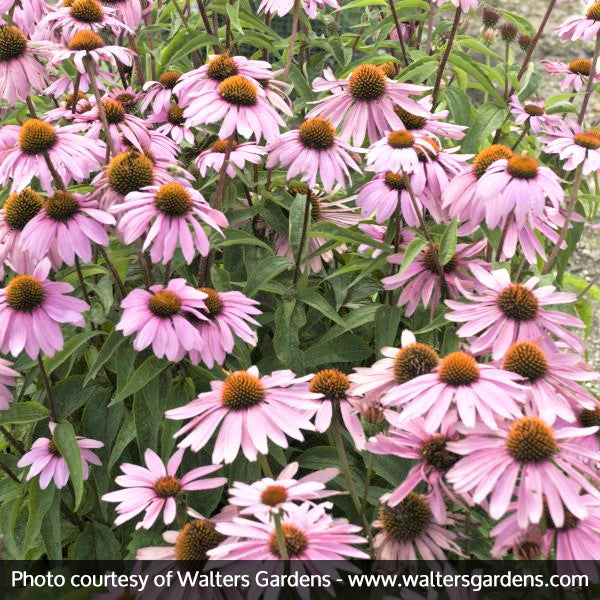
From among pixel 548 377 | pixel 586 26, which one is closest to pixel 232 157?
pixel 548 377

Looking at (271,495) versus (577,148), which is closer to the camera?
(271,495)

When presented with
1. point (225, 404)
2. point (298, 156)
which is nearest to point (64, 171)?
point (298, 156)

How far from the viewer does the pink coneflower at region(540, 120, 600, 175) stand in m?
1.83

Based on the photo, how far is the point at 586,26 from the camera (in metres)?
2.13

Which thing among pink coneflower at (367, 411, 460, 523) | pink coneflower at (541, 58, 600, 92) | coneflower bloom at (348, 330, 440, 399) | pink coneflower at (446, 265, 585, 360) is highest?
pink coneflower at (541, 58, 600, 92)

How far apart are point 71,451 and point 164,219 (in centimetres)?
48

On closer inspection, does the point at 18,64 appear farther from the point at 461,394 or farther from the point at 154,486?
the point at 461,394

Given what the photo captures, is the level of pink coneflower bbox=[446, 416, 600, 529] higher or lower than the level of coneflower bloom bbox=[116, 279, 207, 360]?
lower

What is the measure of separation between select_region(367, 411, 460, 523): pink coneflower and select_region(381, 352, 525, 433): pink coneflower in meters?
0.03

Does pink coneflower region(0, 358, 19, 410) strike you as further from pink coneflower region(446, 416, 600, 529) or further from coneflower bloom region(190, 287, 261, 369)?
pink coneflower region(446, 416, 600, 529)

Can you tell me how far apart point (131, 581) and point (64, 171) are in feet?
2.58

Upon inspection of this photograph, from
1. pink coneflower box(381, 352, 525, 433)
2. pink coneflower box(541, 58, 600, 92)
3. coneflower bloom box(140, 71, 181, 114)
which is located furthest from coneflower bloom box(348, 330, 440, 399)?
pink coneflower box(541, 58, 600, 92)

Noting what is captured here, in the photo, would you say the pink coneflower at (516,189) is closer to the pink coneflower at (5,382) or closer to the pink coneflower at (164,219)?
the pink coneflower at (164,219)

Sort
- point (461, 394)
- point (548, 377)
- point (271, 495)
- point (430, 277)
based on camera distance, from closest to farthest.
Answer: point (271, 495) < point (461, 394) < point (548, 377) < point (430, 277)
